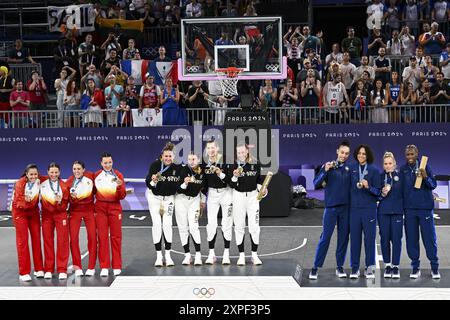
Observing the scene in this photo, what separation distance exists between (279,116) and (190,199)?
23.4ft

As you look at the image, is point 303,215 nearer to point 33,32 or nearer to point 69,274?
point 69,274

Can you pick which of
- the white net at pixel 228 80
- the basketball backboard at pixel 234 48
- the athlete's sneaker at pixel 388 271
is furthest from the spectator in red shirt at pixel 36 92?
the athlete's sneaker at pixel 388 271

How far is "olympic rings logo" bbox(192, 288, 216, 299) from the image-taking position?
10.8m

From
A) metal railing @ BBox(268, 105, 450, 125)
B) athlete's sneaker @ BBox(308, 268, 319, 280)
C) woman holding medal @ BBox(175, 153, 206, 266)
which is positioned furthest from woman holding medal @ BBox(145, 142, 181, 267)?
metal railing @ BBox(268, 105, 450, 125)

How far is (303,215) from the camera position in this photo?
1764 centimetres

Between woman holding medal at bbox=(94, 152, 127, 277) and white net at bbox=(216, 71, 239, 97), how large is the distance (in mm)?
4901

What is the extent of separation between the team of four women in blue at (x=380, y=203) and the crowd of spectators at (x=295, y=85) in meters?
6.35

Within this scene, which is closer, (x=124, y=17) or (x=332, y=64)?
(x=332, y=64)

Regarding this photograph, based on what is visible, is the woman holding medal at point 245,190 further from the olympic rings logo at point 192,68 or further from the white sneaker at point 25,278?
the olympic rings logo at point 192,68

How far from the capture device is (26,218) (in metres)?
11.7

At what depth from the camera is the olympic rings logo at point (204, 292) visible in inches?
425

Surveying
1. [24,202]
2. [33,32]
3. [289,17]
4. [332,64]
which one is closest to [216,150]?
[24,202]

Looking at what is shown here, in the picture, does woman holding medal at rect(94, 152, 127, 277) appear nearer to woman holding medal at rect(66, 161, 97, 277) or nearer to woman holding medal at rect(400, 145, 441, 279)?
woman holding medal at rect(66, 161, 97, 277)
